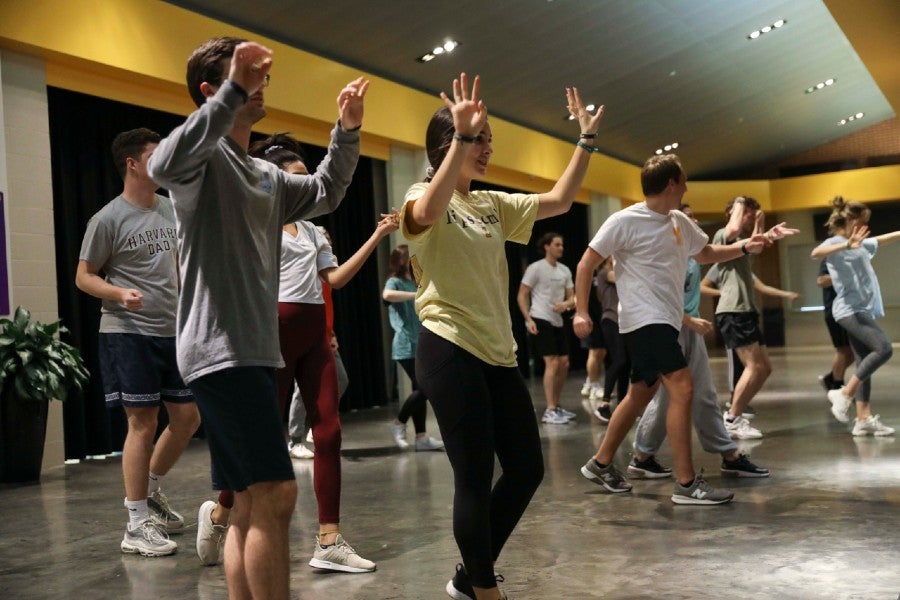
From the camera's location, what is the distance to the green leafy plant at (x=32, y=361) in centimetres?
594

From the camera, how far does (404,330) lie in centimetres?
735

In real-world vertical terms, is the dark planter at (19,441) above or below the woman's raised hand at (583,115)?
below

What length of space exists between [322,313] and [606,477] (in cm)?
168

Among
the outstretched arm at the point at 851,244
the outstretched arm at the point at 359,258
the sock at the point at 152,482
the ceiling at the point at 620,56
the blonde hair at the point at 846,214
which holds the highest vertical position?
the ceiling at the point at 620,56

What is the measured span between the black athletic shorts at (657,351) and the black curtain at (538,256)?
9.50 metres

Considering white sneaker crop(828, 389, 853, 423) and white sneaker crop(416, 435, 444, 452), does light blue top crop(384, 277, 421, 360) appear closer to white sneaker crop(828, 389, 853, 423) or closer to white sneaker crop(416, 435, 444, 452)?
white sneaker crop(416, 435, 444, 452)

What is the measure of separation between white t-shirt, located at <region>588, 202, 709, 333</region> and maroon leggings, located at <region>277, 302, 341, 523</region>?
1.39 meters

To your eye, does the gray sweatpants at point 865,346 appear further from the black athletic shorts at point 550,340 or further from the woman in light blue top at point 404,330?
the woman in light blue top at point 404,330

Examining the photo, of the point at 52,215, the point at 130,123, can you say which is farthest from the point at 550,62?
the point at 52,215

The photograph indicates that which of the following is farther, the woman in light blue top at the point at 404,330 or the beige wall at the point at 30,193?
the woman in light blue top at the point at 404,330

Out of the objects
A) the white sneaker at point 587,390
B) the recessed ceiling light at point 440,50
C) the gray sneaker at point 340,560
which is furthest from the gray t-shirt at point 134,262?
the white sneaker at point 587,390

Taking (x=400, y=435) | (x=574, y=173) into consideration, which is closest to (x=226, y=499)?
(x=574, y=173)

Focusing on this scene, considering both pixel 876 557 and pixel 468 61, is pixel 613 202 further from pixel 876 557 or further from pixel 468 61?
pixel 876 557

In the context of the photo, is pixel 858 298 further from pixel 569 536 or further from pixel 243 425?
pixel 243 425
